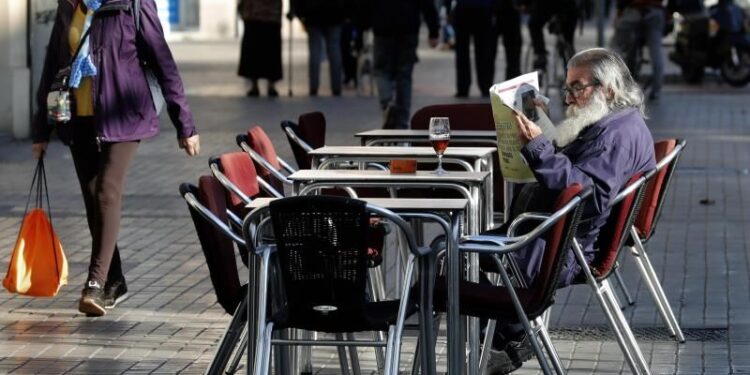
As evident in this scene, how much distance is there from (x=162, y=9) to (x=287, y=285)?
106 ft

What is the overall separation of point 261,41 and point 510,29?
3222 millimetres

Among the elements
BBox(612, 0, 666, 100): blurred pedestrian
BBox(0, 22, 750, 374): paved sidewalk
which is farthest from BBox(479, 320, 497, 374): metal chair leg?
BBox(612, 0, 666, 100): blurred pedestrian

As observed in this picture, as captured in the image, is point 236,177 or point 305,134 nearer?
point 236,177

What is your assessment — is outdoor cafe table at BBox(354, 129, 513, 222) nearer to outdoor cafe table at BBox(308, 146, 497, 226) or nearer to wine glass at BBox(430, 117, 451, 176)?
outdoor cafe table at BBox(308, 146, 497, 226)

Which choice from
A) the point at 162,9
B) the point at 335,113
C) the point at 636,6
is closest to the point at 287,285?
the point at 335,113

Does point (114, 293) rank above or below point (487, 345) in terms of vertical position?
below

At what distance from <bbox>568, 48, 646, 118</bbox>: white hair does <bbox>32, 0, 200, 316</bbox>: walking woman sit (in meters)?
2.11

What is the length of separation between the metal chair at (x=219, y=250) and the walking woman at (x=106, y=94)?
84.0 inches

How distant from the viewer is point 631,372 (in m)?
7.04

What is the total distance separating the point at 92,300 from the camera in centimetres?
816

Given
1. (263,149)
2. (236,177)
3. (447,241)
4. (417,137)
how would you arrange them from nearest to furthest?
(447,241), (236,177), (263,149), (417,137)

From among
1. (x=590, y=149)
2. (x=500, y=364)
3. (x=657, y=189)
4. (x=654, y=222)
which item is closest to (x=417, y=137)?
(x=654, y=222)

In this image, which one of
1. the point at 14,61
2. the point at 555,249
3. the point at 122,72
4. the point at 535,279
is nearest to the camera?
the point at 555,249

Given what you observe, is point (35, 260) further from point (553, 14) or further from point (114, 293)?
point (553, 14)
